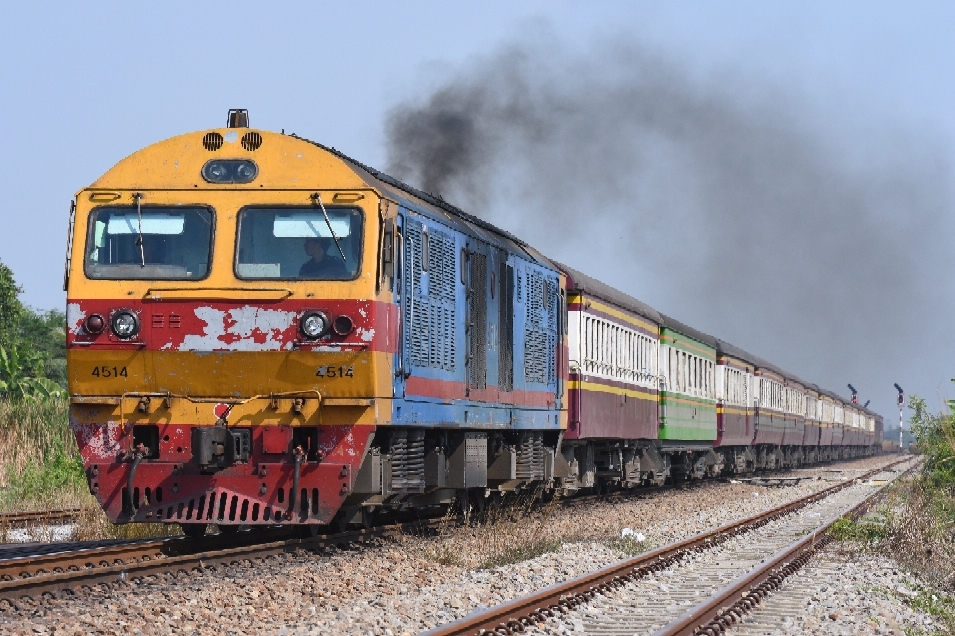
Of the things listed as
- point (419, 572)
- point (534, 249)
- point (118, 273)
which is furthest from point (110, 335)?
point (534, 249)

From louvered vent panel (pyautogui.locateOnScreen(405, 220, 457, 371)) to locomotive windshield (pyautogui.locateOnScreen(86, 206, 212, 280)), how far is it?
186 centimetres

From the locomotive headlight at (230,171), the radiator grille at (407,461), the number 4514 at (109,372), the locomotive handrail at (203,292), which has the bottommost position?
the radiator grille at (407,461)

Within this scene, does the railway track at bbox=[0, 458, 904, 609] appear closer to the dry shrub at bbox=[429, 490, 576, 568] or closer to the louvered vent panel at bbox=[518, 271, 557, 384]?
the dry shrub at bbox=[429, 490, 576, 568]

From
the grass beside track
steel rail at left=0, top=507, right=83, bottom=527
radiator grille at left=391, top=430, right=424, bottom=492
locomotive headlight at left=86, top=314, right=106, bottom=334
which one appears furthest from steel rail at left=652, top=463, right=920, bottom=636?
the grass beside track

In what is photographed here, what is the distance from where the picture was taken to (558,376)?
17750 millimetres

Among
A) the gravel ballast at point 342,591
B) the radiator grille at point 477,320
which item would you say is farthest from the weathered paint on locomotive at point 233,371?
the radiator grille at point 477,320

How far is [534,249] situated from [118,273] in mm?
8367

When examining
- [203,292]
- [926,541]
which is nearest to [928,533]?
[926,541]

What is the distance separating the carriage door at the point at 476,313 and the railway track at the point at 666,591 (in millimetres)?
2706

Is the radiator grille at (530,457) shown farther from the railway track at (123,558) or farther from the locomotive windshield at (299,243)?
the locomotive windshield at (299,243)

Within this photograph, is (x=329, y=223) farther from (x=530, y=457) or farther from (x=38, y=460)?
(x=38, y=460)

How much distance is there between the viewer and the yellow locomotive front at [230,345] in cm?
1086

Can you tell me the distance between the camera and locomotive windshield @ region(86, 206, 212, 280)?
11.2 meters

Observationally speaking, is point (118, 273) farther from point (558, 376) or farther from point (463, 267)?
point (558, 376)
